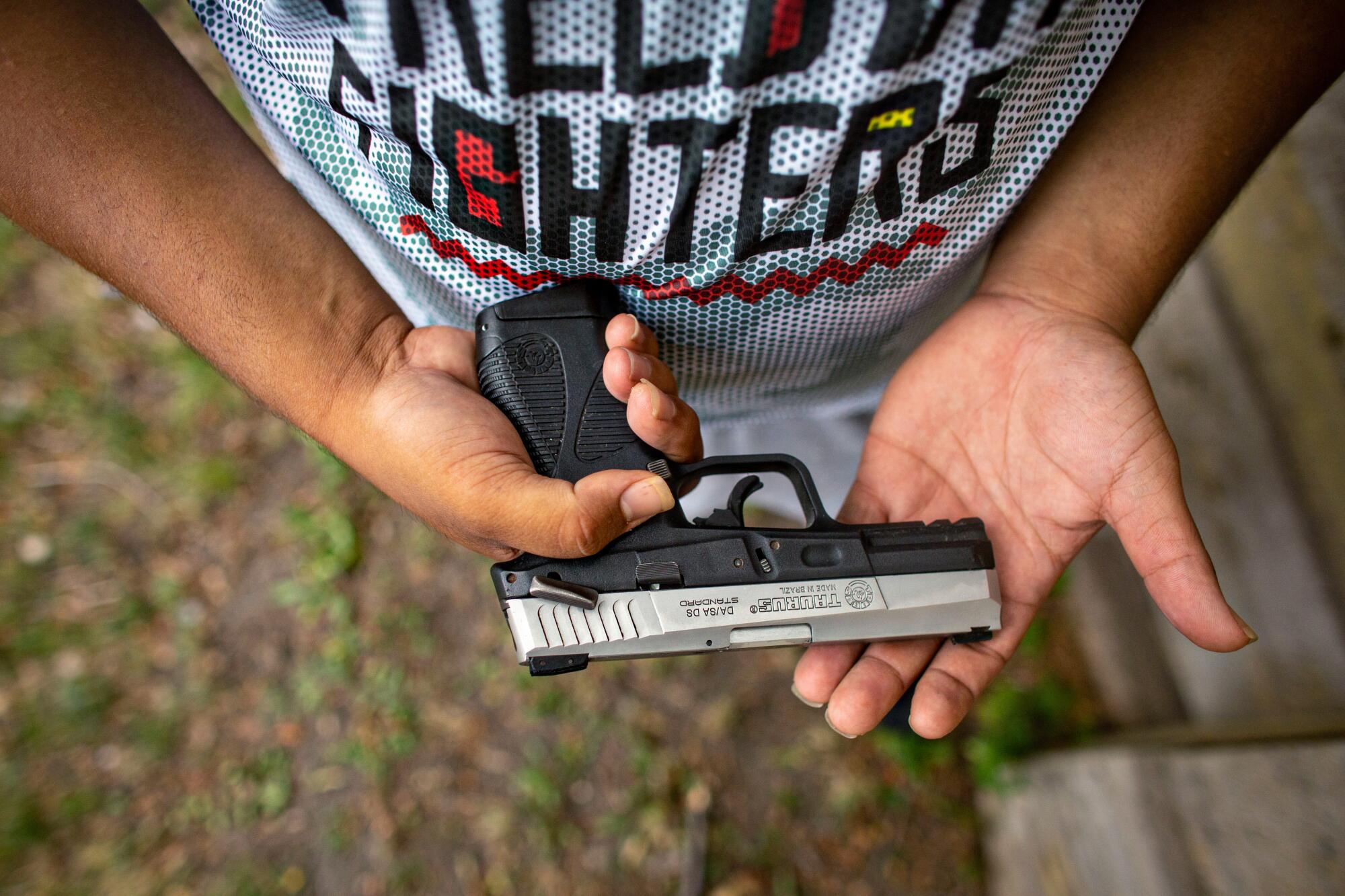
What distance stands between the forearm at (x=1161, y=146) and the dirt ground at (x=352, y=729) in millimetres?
1898

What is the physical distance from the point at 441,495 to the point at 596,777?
6.49ft

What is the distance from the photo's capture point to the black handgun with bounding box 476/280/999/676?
1.64m

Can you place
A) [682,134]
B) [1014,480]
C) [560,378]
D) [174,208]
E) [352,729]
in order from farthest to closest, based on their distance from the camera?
[352,729] < [1014,480] < [560,378] < [174,208] < [682,134]

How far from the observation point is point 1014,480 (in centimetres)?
182

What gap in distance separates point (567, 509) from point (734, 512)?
0.41 metres

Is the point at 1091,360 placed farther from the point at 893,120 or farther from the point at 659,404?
the point at 659,404

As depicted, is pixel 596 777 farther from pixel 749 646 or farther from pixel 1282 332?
pixel 1282 332

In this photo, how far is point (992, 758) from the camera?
3.00 m

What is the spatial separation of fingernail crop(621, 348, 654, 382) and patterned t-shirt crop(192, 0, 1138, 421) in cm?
12

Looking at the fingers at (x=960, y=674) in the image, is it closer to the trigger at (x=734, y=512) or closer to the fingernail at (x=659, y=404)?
the trigger at (x=734, y=512)

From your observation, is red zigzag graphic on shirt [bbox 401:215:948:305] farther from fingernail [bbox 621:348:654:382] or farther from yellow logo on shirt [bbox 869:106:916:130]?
yellow logo on shirt [bbox 869:106:916:130]

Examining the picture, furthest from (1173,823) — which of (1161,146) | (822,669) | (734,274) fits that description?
(734,274)

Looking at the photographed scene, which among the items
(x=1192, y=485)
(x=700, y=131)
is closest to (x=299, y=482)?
(x=700, y=131)


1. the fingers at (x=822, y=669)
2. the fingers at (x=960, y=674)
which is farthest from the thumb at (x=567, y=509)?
the fingers at (x=960, y=674)
